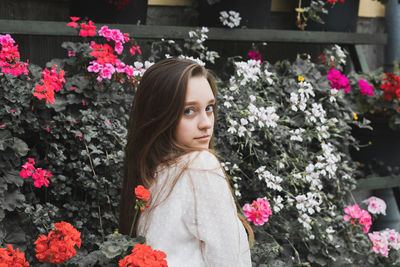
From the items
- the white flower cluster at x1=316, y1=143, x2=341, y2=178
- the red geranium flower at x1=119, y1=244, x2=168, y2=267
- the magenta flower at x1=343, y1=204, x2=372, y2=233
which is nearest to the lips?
the red geranium flower at x1=119, y1=244, x2=168, y2=267

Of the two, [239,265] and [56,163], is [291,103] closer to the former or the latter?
[56,163]

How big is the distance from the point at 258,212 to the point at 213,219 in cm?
84

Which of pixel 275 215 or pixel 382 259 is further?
pixel 382 259

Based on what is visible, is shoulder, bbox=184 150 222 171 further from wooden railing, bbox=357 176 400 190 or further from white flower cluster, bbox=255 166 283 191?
wooden railing, bbox=357 176 400 190

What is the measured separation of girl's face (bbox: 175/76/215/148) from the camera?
1.52m

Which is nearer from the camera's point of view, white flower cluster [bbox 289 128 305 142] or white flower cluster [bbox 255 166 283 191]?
white flower cluster [bbox 255 166 283 191]

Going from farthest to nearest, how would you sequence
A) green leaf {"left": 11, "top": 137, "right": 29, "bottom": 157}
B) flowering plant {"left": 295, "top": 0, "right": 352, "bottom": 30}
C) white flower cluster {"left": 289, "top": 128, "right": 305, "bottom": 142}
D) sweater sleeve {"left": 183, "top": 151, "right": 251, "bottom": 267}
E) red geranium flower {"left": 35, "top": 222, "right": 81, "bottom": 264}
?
flowering plant {"left": 295, "top": 0, "right": 352, "bottom": 30}
white flower cluster {"left": 289, "top": 128, "right": 305, "bottom": 142}
green leaf {"left": 11, "top": 137, "right": 29, "bottom": 157}
red geranium flower {"left": 35, "top": 222, "right": 81, "bottom": 264}
sweater sleeve {"left": 183, "top": 151, "right": 251, "bottom": 267}

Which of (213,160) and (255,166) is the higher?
(213,160)

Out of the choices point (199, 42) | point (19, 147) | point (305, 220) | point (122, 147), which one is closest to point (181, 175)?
point (19, 147)

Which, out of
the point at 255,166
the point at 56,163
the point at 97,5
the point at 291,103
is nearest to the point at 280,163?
the point at 255,166

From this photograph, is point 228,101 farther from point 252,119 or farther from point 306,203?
point 306,203

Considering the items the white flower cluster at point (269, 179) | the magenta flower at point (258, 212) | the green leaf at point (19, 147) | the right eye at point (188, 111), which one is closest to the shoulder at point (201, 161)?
the right eye at point (188, 111)

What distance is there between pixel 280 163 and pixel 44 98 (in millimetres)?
1051

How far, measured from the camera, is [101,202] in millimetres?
2145
